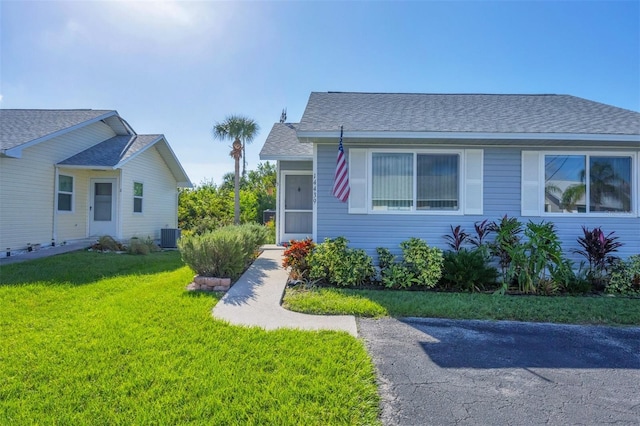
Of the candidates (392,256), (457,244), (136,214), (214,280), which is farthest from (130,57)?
(457,244)

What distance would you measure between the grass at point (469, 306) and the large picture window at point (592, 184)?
2.15 meters

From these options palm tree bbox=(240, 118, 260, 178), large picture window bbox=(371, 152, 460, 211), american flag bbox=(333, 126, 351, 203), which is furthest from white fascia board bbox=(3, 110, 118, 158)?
large picture window bbox=(371, 152, 460, 211)

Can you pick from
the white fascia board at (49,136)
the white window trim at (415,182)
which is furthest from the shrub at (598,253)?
the white fascia board at (49,136)

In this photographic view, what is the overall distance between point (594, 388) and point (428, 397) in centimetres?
158

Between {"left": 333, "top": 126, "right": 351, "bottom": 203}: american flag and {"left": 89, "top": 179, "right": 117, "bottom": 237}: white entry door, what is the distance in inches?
369

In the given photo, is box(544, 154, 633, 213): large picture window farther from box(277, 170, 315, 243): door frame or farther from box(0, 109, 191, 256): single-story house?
box(0, 109, 191, 256): single-story house

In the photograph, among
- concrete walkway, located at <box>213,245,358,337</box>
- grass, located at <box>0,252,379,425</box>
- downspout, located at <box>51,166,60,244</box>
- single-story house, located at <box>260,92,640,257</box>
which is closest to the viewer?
grass, located at <box>0,252,379,425</box>

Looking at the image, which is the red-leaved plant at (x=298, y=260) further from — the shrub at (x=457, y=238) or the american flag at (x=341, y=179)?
the shrub at (x=457, y=238)

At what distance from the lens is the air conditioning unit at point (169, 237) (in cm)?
1395

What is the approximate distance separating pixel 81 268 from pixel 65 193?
5.16 metres

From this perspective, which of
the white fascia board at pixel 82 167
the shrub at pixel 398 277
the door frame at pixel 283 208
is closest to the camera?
the shrub at pixel 398 277

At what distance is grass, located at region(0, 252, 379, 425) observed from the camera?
250cm

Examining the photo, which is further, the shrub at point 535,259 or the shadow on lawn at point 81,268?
the shadow on lawn at point 81,268

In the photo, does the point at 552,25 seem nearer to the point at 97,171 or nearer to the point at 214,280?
the point at 214,280
